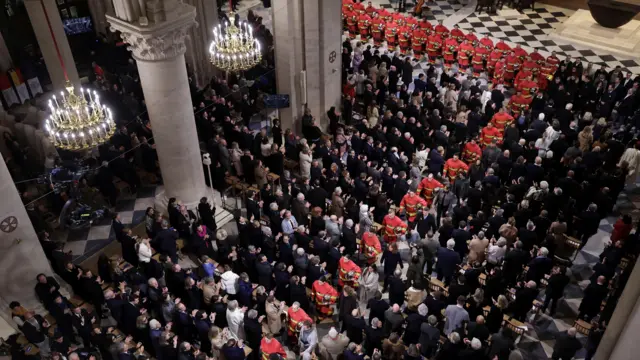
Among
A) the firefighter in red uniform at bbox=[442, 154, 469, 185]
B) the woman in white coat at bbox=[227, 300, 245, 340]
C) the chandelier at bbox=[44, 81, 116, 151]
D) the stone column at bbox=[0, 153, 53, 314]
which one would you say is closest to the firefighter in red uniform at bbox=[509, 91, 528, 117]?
the firefighter in red uniform at bbox=[442, 154, 469, 185]

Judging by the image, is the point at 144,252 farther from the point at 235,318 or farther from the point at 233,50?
the point at 233,50

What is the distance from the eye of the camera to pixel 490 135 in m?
15.0

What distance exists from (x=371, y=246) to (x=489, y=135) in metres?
5.15

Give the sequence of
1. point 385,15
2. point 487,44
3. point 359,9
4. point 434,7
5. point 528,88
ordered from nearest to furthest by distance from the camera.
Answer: point 528,88, point 487,44, point 385,15, point 359,9, point 434,7

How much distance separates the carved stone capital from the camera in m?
10.3

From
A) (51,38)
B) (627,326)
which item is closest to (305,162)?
(51,38)

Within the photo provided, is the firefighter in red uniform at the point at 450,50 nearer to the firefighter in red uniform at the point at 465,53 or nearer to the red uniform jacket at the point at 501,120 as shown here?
the firefighter in red uniform at the point at 465,53

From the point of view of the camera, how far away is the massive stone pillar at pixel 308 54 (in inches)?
565

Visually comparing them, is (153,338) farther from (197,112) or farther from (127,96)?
(127,96)

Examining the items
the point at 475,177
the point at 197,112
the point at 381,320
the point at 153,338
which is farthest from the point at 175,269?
the point at 475,177

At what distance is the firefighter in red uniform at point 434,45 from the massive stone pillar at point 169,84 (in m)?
9.82

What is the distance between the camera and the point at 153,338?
390 inches

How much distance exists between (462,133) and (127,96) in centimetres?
882

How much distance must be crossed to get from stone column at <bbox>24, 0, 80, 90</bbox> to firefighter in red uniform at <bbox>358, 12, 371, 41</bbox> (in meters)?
9.52
